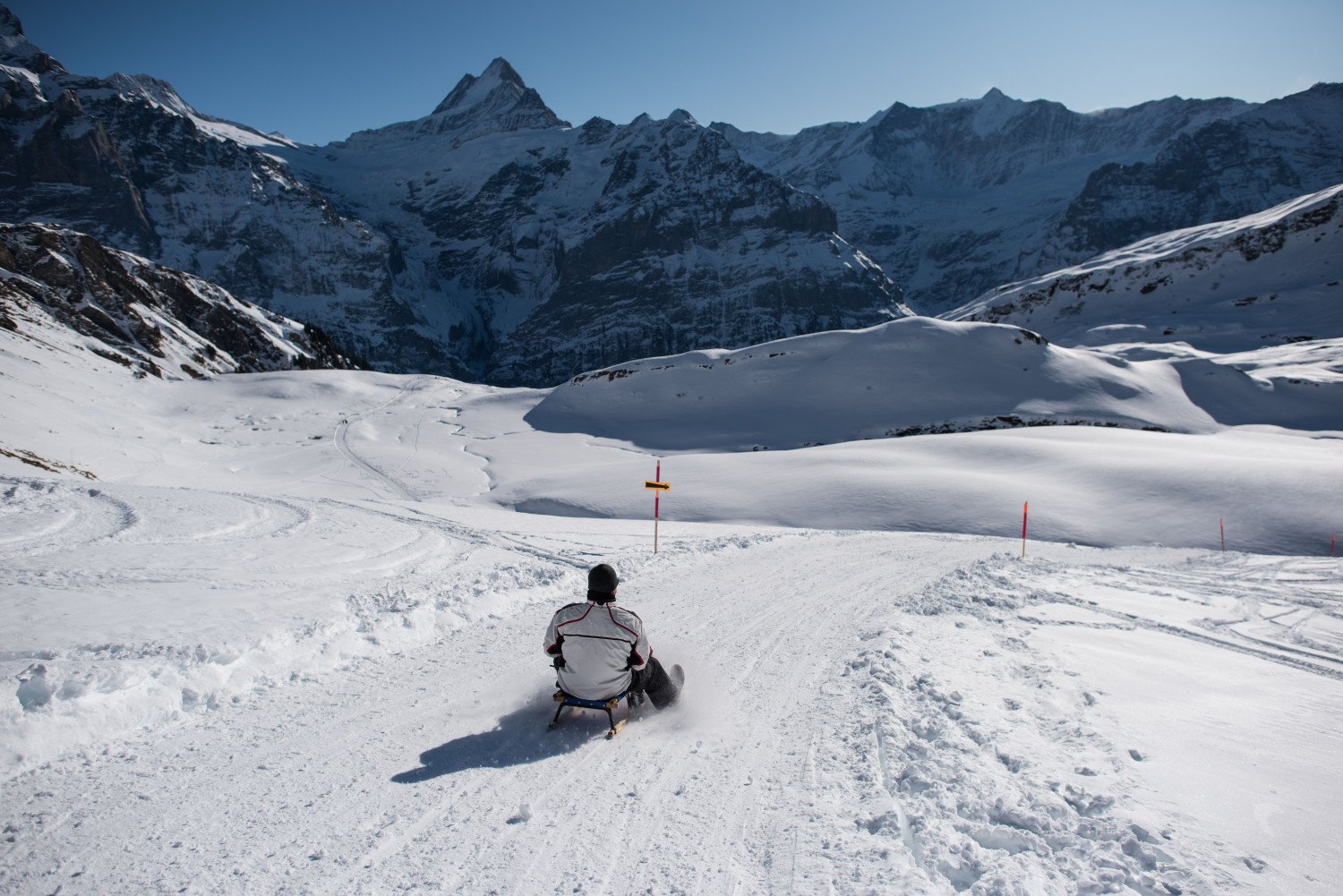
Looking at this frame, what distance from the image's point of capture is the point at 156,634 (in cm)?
623

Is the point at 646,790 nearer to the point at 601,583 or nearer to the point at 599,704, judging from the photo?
the point at 599,704

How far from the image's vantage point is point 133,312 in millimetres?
68000

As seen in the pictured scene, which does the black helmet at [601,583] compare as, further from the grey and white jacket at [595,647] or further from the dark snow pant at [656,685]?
the dark snow pant at [656,685]

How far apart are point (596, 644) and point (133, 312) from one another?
82.9m

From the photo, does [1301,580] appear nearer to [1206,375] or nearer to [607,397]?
[607,397]

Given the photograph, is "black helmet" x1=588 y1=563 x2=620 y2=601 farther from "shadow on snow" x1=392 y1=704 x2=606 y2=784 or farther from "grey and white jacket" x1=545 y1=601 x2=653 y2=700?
"shadow on snow" x1=392 y1=704 x2=606 y2=784

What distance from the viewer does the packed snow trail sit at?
3469 millimetres

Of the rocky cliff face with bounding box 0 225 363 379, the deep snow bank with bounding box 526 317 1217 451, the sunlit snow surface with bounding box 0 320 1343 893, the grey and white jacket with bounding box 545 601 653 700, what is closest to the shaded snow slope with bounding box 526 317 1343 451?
the deep snow bank with bounding box 526 317 1217 451

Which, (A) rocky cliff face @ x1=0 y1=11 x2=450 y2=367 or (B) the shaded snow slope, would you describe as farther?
(A) rocky cliff face @ x1=0 y1=11 x2=450 y2=367

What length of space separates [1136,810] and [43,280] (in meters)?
86.4

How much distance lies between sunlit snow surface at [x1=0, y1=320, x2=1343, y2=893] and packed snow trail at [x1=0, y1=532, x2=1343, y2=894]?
0.9 inches

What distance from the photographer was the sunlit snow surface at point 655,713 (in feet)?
11.8

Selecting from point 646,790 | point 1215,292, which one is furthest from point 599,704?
point 1215,292

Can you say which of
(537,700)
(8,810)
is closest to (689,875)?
(537,700)
